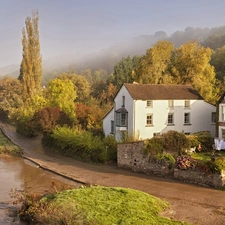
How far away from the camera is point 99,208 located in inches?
725

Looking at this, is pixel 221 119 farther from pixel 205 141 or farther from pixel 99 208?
pixel 99 208

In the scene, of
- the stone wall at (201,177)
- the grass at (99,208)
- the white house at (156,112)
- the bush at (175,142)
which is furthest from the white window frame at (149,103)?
the grass at (99,208)

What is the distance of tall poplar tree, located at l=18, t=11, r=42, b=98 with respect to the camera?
64.4 meters

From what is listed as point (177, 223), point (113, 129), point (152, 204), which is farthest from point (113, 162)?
point (177, 223)

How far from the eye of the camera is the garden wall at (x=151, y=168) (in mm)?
24422

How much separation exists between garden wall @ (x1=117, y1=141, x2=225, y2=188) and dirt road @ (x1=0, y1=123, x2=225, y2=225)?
590 mm

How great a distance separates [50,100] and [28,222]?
1430 inches

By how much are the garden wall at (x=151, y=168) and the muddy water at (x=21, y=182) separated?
610 centimetres

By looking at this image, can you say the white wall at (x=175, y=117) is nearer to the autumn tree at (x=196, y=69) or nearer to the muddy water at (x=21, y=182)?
the autumn tree at (x=196, y=69)

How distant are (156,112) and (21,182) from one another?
17.2m

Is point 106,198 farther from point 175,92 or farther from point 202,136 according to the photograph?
point 175,92

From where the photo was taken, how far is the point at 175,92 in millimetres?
39969

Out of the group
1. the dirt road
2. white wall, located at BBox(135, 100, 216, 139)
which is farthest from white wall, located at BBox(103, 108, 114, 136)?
the dirt road

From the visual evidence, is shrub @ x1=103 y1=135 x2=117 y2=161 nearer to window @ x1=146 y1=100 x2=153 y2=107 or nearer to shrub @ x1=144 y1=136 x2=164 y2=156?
shrub @ x1=144 y1=136 x2=164 y2=156
